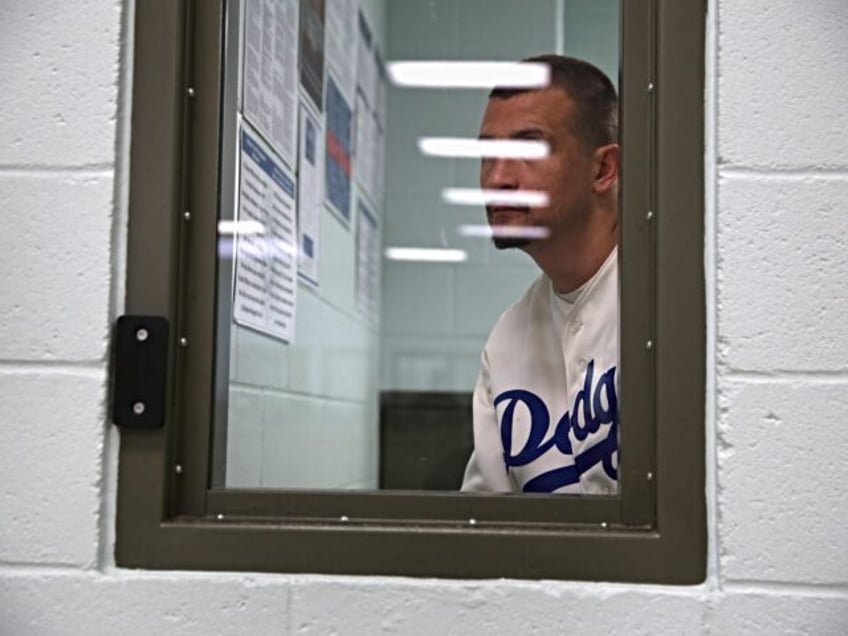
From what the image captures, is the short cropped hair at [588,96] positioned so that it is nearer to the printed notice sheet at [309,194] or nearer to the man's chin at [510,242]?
the man's chin at [510,242]

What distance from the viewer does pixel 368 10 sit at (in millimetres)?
2973

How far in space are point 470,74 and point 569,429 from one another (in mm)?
1509

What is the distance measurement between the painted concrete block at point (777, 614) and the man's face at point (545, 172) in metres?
0.62

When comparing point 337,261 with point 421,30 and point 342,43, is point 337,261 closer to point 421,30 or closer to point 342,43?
point 342,43

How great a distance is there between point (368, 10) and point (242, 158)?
1329 millimetres

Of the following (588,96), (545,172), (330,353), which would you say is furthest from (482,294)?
(588,96)

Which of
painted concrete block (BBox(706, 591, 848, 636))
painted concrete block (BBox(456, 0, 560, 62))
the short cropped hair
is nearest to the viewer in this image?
painted concrete block (BBox(706, 591, 848, 636))

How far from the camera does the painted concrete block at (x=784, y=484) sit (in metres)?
1.40

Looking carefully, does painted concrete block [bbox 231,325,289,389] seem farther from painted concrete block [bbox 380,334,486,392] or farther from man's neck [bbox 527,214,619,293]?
painted concrete block [bbox 380,334,486,392]

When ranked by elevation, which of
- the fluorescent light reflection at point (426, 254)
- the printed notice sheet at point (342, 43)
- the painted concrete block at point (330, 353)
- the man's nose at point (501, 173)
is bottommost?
the painted concrete block at point (330, 353)

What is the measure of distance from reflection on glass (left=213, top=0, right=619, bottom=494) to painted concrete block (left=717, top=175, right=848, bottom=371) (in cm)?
18

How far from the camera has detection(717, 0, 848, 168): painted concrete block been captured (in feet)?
4.74

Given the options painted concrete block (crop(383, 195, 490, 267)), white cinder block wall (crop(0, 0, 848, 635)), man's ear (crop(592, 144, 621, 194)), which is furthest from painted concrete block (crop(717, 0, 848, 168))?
painted concrete block (crop(383, 195, 490, 267))

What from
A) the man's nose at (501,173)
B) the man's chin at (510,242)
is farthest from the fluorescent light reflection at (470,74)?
the man's chin at (510,242)
